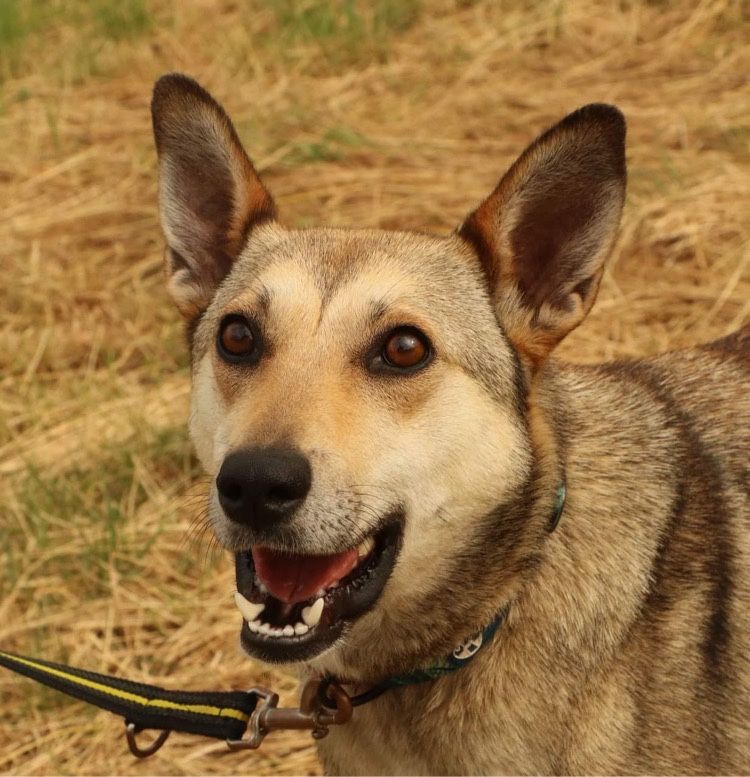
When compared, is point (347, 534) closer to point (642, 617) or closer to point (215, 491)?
point (215, 491)

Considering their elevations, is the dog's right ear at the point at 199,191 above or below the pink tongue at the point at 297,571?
above

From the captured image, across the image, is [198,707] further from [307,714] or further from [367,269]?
[367,269]

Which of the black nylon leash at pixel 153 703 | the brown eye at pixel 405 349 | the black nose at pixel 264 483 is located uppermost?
the brown eye at pixel 405 349

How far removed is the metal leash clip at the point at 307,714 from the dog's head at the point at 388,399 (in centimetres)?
8

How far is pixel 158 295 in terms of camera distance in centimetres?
622

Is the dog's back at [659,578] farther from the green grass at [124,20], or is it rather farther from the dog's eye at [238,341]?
the green grass at [124,20]

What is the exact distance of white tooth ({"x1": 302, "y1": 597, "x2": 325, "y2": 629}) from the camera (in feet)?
8.73

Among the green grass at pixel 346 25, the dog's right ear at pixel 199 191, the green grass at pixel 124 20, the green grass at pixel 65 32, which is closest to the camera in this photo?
the dog's right ear at pixel 199 191

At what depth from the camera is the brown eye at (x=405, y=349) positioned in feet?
9.48

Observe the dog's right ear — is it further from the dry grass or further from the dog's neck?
the dry grass

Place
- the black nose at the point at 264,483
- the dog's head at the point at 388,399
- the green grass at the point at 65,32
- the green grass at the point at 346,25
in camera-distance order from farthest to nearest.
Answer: the green grass at the point at 65,32
the green grass at the point at 346,25
the dog's head at the point at 388,399
the black nose at the point at 264,483

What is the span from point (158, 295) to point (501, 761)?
12.9 ft

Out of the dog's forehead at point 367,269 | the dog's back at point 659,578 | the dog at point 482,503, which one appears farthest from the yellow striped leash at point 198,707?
the dog's forehead at point 367,269

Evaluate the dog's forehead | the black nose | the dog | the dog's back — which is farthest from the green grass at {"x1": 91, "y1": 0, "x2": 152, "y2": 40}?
the black nose
